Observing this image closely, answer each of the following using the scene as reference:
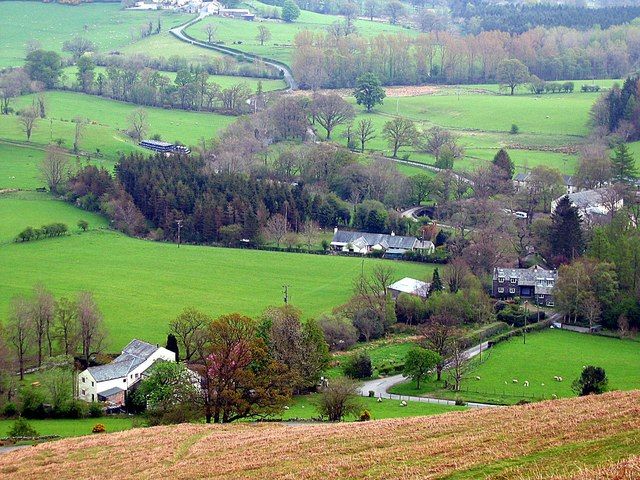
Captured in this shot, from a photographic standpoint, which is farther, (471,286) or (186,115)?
(186,115)

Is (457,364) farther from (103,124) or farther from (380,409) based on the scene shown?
(103,124)

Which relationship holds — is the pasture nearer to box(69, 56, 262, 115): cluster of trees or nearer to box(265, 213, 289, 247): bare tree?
box(265, 213, 289, 247): bare tree

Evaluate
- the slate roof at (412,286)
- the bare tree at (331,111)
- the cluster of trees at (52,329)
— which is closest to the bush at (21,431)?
the cluster of trees at (52,329)

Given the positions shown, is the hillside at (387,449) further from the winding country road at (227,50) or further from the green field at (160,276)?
the winding country road at (227,50)

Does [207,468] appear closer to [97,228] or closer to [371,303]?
[371,303]

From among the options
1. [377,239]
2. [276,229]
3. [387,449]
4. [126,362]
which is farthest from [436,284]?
[387,449]

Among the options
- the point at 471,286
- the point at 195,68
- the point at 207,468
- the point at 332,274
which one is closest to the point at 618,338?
the point at 471,286
